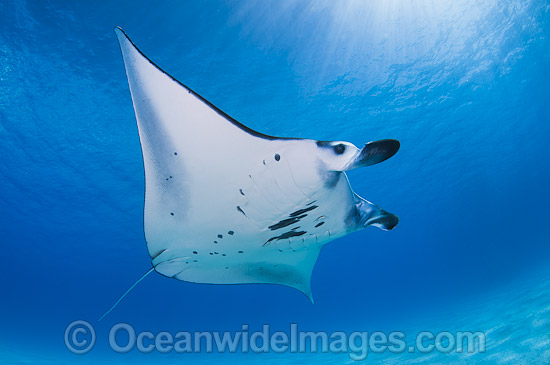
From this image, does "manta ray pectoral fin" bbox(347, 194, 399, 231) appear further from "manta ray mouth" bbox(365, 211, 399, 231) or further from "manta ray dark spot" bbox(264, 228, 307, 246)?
"manta ray dark spot" bbox(264, 228, 307, 246)

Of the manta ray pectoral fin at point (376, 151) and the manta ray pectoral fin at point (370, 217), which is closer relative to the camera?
the manta ray pectoral fin at point (376, 151)

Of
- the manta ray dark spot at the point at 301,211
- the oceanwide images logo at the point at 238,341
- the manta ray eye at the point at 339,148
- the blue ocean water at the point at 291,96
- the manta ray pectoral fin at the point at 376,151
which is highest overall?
the blue ocean water at the point at 291,96

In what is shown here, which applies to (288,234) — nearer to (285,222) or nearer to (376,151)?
(285,222)

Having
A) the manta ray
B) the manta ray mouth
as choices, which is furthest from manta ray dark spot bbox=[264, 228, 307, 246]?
the manta ray mouth

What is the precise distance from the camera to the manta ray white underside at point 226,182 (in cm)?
196

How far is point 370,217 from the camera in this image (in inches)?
98.6

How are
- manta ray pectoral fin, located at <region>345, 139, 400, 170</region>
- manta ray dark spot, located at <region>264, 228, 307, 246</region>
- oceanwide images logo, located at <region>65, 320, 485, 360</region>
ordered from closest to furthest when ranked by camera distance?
manta ray pectoral fin, located at <region>345, 139, 400, 170</region> < manta ray dark spot, located at <region>264, 228, 307, 246</region> < oceanwide images logo, located at <region>65, 320, 485, 360</region>

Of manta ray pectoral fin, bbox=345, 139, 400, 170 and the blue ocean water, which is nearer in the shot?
manta ray pectoral fin, bbox=345, 139, 400, 170

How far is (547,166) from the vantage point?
2738cm

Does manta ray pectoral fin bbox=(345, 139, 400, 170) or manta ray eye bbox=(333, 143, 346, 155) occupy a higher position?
manta ray eye bbox=(333, 143, 346, 155)

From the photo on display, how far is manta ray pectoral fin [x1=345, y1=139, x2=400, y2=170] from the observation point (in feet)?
5.99

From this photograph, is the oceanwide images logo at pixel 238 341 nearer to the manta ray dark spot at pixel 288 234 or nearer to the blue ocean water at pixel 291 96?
the blue ocean water at pixel 291 96

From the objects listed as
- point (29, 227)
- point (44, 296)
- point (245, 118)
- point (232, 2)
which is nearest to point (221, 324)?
point (44, 296)

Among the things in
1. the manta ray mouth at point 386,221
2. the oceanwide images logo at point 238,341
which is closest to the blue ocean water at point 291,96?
the oceanwide images logo at point 238,341
